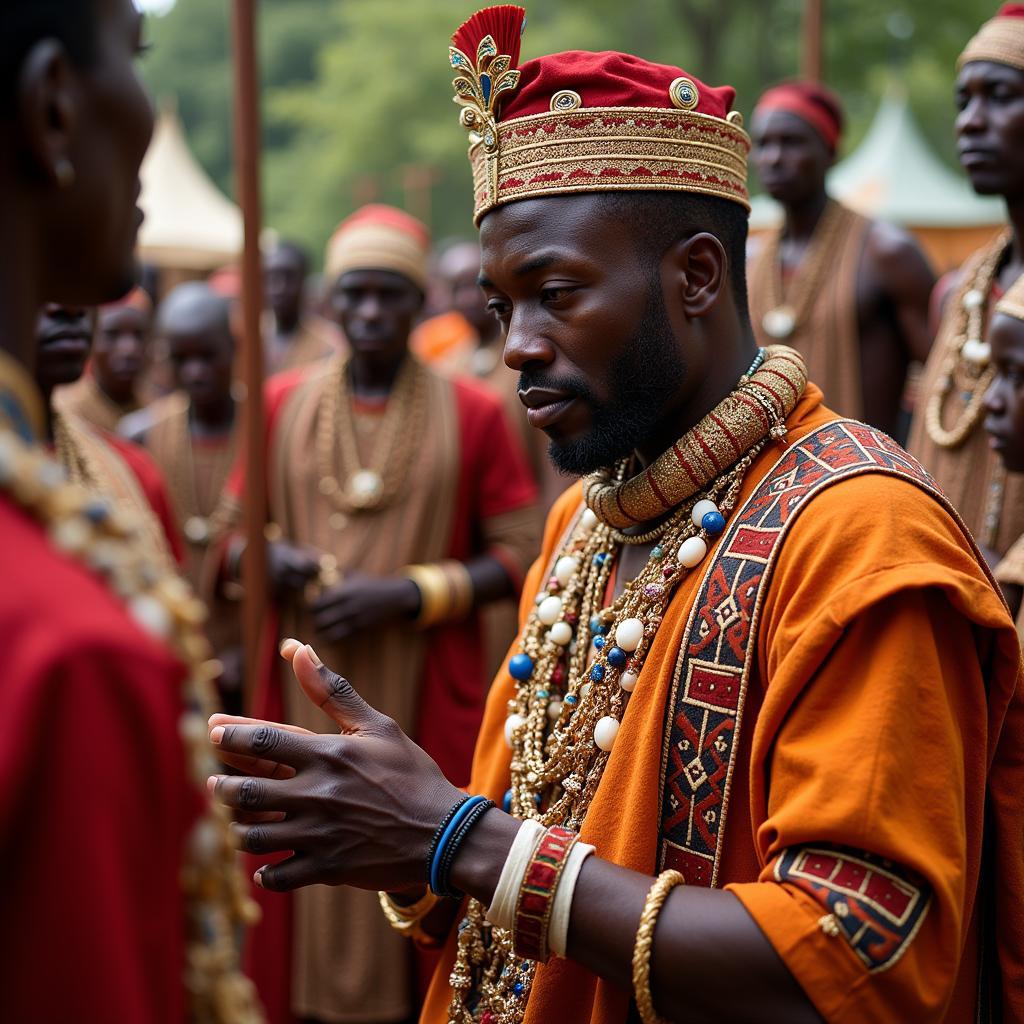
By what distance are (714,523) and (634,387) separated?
0.95 feet

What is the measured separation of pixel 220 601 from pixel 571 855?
14.1 feet

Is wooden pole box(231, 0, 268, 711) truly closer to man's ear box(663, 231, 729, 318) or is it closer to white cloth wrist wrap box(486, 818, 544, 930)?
man's ear box(663, 231, 729, 318)

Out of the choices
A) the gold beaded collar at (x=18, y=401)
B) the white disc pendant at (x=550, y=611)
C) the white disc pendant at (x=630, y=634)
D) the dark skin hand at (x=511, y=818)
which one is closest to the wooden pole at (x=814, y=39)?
the dark skin hand at (x=511, y=818)

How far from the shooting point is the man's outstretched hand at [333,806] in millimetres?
2076

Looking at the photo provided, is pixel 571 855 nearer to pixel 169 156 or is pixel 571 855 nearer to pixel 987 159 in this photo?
pixel 987 159

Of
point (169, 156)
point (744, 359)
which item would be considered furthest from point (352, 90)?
point (744, 359)

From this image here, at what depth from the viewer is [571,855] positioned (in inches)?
78.6

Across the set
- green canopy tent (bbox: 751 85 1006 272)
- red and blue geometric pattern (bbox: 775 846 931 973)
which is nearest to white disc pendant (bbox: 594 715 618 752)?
red and blue geometric pattern (bbox: 775 846 931 973)

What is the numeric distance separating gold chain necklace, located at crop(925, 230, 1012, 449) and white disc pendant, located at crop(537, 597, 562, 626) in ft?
6.94

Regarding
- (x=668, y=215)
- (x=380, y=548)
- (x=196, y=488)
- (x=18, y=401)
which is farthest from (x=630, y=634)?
(x=196, y=488)

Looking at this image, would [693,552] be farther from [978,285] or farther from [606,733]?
[978,285]

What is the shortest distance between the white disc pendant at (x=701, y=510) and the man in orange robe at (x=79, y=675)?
1166 mm

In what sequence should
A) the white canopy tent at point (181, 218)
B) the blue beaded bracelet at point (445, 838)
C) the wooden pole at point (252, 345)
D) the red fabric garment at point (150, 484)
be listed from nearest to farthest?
the blue beaded bracelet at point (445, 838) < the red fabric garment at point (150, 484) < the wooden pole at point (252, 345) < the white canopy tent at point (181, 218)

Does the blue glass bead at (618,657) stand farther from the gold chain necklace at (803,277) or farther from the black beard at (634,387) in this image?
the gold chain necklace at (803,277)
